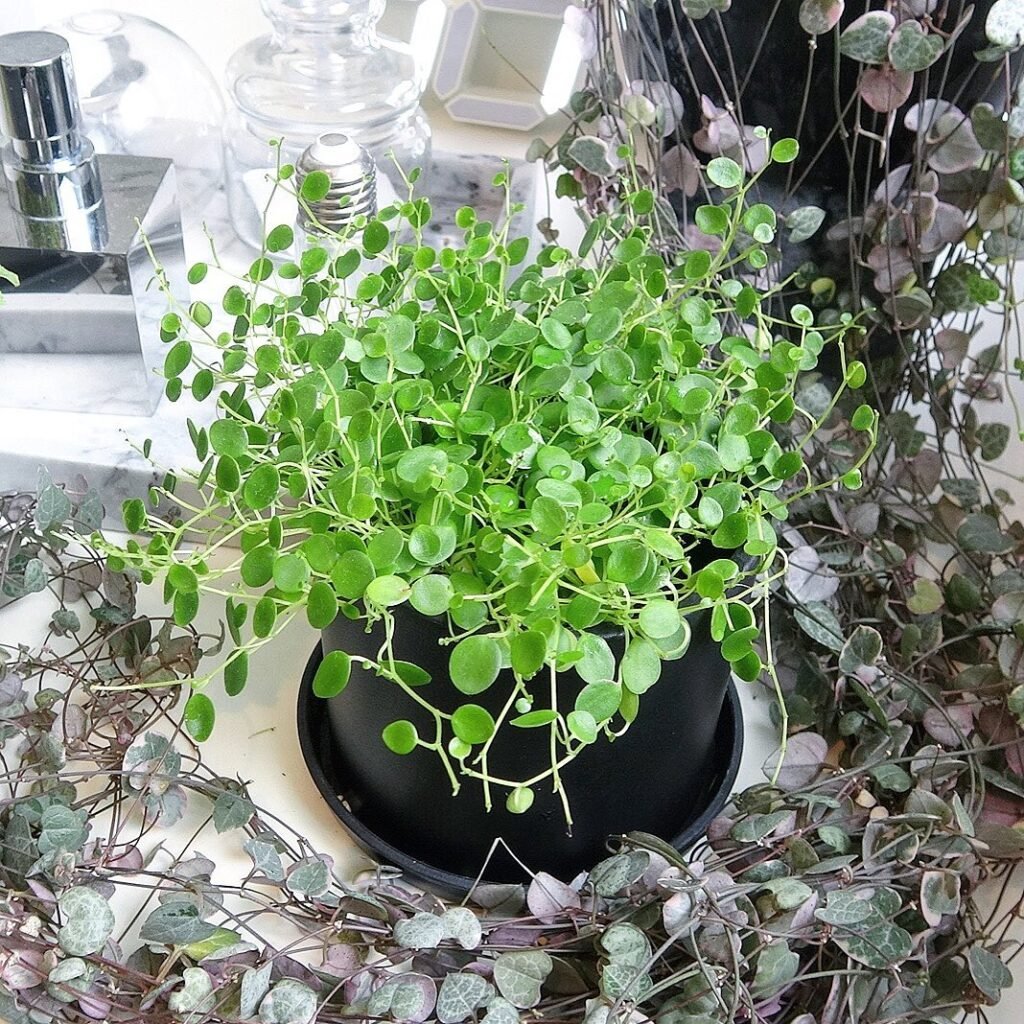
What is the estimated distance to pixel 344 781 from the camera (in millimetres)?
520

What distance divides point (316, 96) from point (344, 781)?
1.59 ft

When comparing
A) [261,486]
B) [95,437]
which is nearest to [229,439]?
[261,486]

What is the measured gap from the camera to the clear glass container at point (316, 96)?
0.79 meters

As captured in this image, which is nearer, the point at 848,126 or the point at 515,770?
the point at 515,770

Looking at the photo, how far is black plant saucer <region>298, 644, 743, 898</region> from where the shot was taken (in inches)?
19.1

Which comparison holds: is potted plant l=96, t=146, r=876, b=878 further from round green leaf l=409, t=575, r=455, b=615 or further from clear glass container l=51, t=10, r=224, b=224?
clear glass container l=51, t=10, r=224, b=224

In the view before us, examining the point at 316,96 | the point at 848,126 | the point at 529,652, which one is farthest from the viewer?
the point at 316,96

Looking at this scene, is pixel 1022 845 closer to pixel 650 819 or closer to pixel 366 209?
pixel 650 819

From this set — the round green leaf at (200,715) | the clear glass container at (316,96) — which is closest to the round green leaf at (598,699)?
the round green leaf at (200,715)

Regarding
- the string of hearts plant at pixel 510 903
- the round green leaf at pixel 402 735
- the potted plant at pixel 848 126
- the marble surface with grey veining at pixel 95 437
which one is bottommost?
the string of hearts plant at pixel 510 903

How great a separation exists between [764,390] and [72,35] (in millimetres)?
588

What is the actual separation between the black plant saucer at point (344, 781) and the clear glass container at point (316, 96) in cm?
38

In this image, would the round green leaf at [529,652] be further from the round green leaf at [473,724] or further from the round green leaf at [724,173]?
the round green leaf at [724,173]

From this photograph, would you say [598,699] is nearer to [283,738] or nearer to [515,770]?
[515,770]
